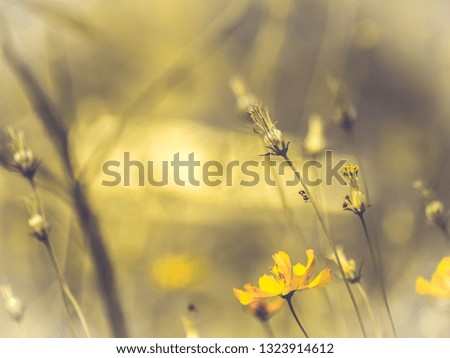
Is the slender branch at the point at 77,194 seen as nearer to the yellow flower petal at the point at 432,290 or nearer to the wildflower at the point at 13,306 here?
Answer: the wildflower at the point at 13,306

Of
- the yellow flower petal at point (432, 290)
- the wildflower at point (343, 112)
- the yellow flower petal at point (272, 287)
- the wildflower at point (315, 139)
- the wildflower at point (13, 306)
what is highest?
the wildflower at point (343, 112)

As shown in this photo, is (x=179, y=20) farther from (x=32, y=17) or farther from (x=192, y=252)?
(x=192, y=252)

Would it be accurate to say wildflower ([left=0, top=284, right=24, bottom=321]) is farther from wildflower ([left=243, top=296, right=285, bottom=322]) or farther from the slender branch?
wildflower ([left=243, top=296, right=285, bottom=322])

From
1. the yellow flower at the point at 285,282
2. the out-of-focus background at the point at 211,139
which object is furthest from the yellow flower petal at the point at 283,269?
the out-of-focus background at the point at 211,139

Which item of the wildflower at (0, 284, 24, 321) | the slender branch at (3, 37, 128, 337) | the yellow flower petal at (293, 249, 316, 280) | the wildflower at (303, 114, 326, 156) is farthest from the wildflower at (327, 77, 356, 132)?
the wildflower at (0, 284, 24, 321)

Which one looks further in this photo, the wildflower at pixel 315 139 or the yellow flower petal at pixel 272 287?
the wildflower at pixel 315 139

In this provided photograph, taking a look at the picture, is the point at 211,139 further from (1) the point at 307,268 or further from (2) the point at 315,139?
(1) the point at 307,268
